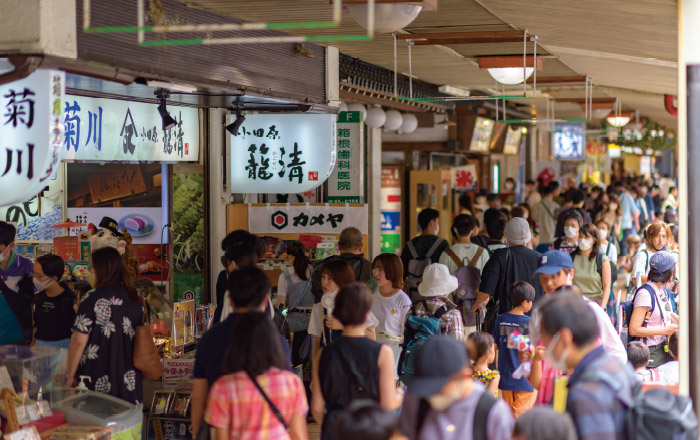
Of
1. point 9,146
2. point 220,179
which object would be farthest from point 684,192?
point 220,179

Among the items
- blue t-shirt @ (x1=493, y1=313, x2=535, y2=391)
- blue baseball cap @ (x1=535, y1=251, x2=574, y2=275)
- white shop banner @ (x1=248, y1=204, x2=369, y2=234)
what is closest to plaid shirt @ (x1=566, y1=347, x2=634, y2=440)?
blue baseball cap @ (x1=535, y1=251, x2=574, y2=275)

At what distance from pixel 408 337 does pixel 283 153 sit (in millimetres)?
2534

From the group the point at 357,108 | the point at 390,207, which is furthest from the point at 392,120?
the point at 390,207

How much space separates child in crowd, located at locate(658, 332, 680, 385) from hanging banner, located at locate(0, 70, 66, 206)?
4.20m

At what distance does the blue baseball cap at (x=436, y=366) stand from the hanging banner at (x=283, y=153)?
4373 millimetres

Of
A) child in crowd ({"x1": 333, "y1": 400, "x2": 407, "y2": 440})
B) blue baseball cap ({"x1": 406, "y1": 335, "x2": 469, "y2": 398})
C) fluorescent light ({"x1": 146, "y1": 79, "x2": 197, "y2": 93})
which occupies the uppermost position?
fluorescent light ({"x1": 146, "y1": 79, "x2": 197, "y2": 93})

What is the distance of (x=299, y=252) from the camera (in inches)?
309

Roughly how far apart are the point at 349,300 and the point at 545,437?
5.07 ft

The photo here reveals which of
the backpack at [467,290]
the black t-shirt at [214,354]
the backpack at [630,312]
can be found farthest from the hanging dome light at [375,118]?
the black t-shirt at [214,354]

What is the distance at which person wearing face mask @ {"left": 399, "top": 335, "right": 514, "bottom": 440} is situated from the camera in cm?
343

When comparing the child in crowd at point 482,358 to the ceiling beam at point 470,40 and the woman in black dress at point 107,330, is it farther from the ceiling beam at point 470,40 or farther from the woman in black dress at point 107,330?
the ceiling beam at point 470,40

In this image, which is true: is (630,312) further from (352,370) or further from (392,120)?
(392,120)

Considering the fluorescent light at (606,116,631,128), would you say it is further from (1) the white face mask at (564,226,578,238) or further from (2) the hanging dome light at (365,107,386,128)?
(1) the white face mask at (564,226,578,238)

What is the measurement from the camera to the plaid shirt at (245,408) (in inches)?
155
